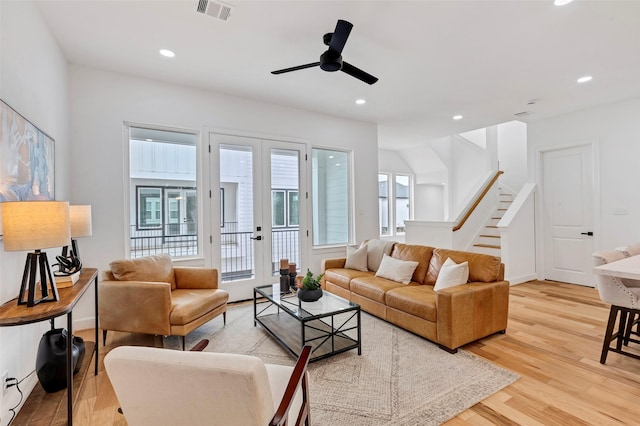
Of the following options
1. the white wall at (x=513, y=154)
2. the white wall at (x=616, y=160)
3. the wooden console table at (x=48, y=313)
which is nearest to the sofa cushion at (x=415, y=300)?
the wooden console table at (x=48, y=313)

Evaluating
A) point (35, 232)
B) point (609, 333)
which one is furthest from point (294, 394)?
point (609, 333)

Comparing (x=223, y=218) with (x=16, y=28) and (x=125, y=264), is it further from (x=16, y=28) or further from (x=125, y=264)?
(x=16, y=28)

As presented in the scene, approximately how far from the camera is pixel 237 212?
13.8 feet

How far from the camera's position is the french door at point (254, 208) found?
13.4ft

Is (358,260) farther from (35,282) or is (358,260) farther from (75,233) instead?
(35,282)

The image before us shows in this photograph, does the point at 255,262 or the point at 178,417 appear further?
the point at 255,262

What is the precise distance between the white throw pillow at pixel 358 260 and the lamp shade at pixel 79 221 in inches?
117

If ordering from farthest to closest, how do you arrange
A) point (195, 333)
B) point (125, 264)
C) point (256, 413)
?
point (195, 333), point (125, 264), point (256, 413)

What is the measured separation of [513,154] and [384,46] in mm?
5927

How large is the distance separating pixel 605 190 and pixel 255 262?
211 inches

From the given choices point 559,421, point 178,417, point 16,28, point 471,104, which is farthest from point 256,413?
point 471,104

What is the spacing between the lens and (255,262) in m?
4.30

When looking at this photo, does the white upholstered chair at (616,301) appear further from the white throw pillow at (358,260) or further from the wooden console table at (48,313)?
the wooden console table at (48,313)

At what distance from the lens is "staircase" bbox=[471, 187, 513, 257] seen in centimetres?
558
